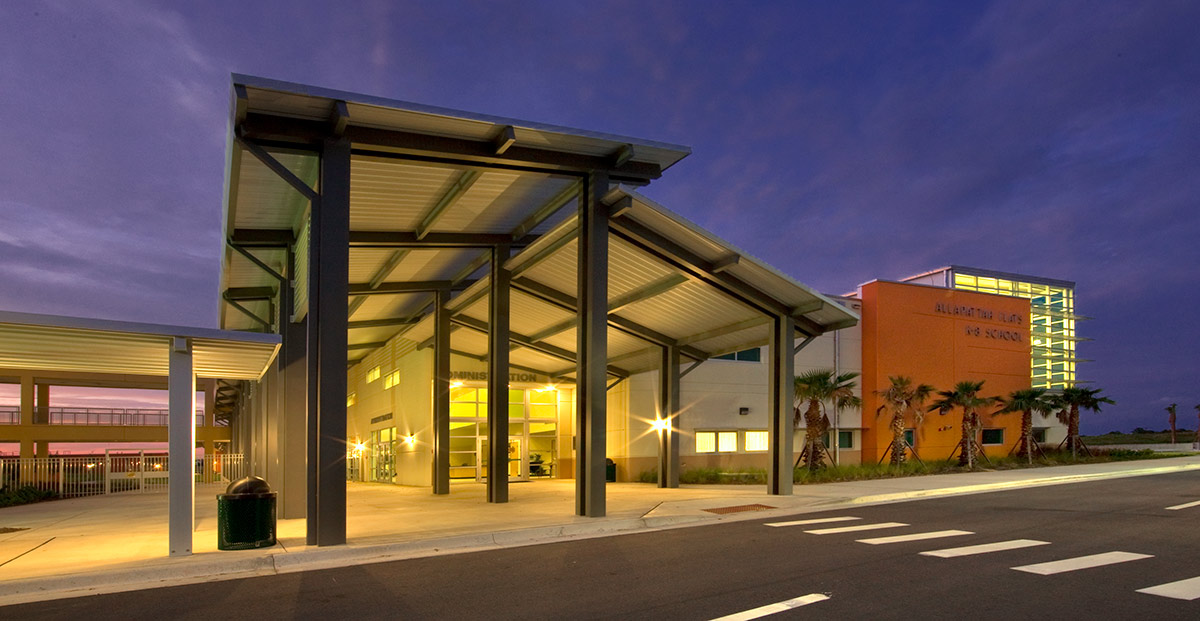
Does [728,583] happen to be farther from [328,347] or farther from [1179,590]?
[328,347]

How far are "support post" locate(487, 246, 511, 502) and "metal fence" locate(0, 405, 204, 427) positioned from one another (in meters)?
40.7

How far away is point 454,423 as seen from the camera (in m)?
32.1

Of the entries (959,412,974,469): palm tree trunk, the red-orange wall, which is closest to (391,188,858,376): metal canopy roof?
the red-orange wall

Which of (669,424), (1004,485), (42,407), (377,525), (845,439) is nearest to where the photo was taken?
(377,525)

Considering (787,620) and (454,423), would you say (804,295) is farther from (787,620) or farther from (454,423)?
(454,423)

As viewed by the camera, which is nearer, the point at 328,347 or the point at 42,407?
the point at 328,347

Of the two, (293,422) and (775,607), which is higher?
(293,422)

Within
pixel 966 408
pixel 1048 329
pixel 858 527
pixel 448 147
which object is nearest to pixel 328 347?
pixel 448 147

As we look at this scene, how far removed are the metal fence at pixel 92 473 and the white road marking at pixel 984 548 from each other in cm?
2527

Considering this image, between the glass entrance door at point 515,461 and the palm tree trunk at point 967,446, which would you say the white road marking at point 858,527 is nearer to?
the palm tree trunk at point 967,446

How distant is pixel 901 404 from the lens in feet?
105

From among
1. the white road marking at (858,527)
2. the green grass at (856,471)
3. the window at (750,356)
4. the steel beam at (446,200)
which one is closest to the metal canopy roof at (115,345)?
the steel beam at (446,200)

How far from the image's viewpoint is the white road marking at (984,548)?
1091 cm

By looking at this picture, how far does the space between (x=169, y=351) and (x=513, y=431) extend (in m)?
21.3
